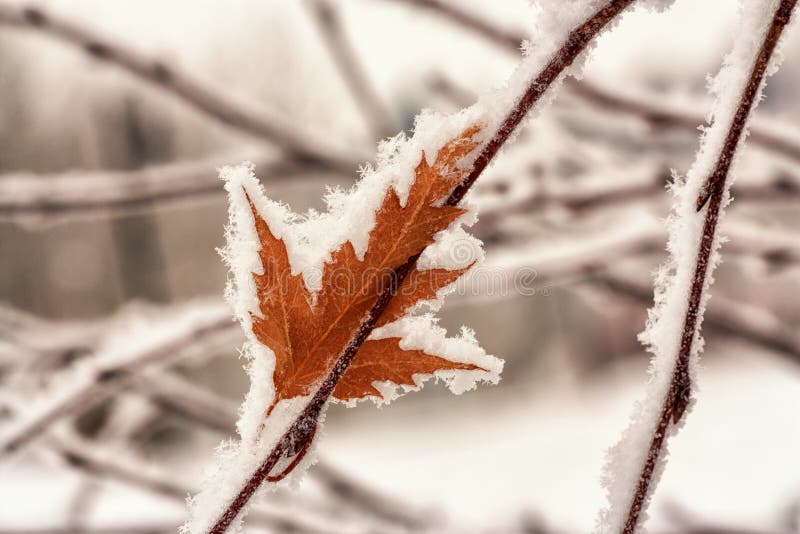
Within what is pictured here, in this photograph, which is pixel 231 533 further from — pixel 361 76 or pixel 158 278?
pixel 158 278

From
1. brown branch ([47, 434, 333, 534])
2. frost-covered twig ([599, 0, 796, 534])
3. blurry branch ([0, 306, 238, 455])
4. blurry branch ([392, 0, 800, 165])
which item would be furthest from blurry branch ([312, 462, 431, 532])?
frost-covered twig ([599, 0, 796, 534])

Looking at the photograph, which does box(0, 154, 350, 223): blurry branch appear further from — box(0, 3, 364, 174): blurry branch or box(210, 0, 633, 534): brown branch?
box(210, 0, 633, 534): brown branch

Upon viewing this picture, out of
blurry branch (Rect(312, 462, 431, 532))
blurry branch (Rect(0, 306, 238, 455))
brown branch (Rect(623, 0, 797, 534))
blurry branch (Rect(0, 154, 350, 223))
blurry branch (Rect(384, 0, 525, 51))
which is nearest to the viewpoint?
brown branch (Rect(623, 0, 797, 534))

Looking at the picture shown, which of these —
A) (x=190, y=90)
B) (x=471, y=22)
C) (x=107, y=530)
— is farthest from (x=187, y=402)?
(x=471, y=22)

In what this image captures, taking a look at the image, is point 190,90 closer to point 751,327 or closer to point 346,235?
point 346,235

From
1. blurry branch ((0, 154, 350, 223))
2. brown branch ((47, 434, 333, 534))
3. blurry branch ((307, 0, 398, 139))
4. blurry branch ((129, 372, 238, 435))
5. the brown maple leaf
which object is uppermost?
blurry branch ((307, 0, 398, 139))

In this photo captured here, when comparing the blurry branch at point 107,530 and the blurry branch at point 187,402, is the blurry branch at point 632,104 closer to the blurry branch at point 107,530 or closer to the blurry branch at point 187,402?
the blurry branch at point 187,402

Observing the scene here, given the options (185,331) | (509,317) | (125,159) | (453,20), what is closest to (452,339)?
(185,331)
